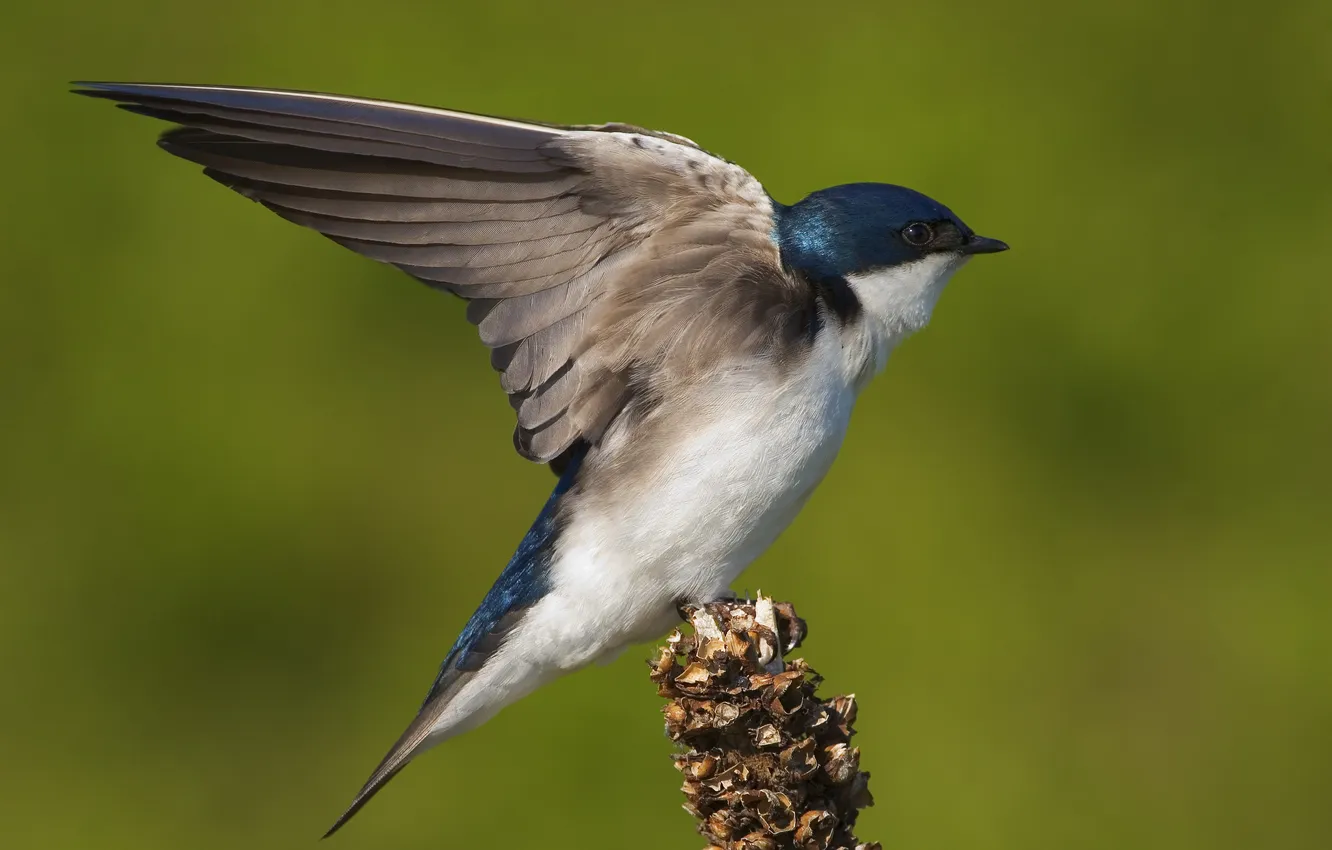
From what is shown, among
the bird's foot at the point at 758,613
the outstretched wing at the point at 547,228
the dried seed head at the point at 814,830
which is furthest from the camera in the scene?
the outstretched wing at the point at 547,228

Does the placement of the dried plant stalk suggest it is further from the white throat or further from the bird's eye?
the bird's eye

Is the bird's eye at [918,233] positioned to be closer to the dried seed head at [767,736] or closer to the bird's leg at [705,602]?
the bird's leg at [705,602]

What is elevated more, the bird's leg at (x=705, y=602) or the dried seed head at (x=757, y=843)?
the bird's leg at (x=705, y=602)

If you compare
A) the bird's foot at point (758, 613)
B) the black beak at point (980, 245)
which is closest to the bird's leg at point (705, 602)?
→ the bird's foot at point (758, 613)

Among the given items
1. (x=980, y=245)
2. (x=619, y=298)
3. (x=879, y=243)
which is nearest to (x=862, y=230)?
(x=879, y=243)

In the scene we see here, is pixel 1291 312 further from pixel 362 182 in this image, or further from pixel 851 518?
pixel 362 182

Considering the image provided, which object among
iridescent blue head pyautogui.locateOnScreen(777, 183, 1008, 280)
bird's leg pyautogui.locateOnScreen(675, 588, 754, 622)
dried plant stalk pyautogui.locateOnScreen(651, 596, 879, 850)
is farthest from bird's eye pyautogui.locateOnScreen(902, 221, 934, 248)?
dried plant stalk pyautogui.locateOnScreen(651, 596, 879, 850)

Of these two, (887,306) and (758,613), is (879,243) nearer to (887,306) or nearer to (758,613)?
(887,306)
